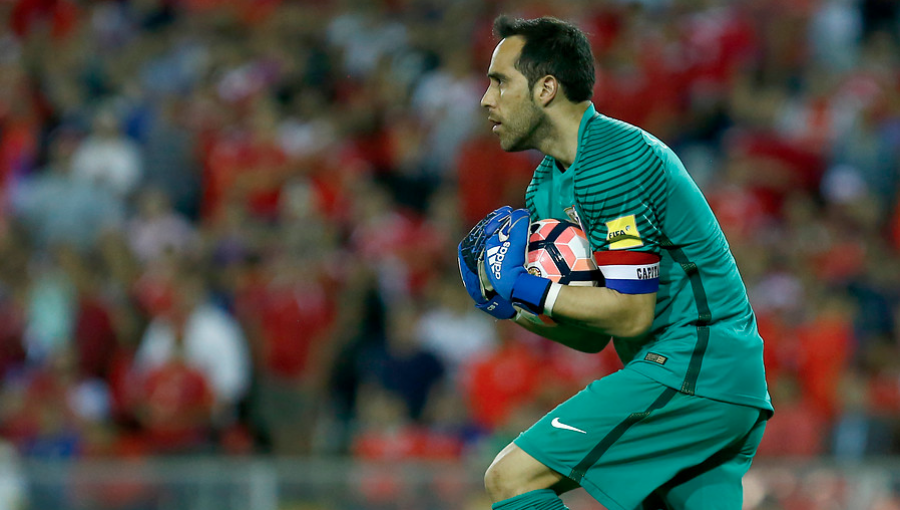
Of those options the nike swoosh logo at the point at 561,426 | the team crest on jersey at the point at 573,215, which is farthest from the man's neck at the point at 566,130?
the nike swoosh logo at the point at 561,426

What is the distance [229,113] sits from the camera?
11.0 metres

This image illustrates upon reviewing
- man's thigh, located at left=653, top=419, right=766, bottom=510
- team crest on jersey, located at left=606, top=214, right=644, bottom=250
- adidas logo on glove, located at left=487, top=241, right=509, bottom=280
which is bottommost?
man's thigh, located at left=653, top=419, right=766, bottom=510

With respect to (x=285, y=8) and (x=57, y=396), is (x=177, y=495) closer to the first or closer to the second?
(x=57, y=396)

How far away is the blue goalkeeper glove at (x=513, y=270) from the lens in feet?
12.0

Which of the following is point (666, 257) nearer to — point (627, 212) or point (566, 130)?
point (627, 212)

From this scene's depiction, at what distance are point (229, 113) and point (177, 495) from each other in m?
4.55

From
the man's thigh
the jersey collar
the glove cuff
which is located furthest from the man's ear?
the man's thigh

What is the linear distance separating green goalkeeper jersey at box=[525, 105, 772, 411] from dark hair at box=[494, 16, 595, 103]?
11 cm

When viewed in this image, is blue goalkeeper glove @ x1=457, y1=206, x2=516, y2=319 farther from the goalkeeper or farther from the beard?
the beard

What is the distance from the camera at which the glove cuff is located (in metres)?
3.65

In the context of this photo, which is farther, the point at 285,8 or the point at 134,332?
the point at 285,8

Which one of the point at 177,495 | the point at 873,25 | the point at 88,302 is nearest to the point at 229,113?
A: the point at 88,302

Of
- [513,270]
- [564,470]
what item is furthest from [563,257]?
[564,470]

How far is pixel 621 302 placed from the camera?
142 inches
